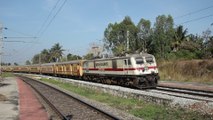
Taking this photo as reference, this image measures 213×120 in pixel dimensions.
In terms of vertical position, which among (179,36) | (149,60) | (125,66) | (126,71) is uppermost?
(179,36)

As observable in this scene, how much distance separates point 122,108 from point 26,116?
4.51 meters

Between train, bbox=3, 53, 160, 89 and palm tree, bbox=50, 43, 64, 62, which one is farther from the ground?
palm tree, bbox=50, 43, 64, 62

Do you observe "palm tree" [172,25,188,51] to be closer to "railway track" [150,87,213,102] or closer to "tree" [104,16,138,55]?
"tree" [104,16,138,55]

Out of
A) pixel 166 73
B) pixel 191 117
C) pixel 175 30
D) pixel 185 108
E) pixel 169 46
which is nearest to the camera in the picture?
pixel 191 117

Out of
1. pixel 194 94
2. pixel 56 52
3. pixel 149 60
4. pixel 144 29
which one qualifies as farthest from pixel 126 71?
pixel 56 52

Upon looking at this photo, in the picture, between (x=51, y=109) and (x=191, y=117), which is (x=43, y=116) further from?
(x=191, y=117)

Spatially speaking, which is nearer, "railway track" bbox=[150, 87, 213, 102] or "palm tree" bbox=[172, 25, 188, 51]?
"railway track" bbox=[150, 87, 213, 102]

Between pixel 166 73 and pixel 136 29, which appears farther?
pixel 136 29

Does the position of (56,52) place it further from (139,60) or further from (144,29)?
(139,60)

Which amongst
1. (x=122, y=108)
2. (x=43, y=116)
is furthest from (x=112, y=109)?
(x=43, y=116)

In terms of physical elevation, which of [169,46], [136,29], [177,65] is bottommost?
[177,65]

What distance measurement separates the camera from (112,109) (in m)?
15.4

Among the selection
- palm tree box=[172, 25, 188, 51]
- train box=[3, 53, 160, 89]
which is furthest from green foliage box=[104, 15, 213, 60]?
train box=[3, 53, 160, 89]

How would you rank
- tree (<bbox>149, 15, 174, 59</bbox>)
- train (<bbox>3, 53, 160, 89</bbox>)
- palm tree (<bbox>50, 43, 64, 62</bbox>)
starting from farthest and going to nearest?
palm tree (<bbox>50, 43, 64, 62</bbox>) → tree (<bbox>149, 15, 174, 59</bbox>) → train (<bbox>3, 53, 160, 89</bbox>)
